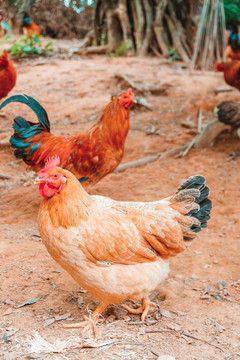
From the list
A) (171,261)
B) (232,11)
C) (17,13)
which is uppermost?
(17,13)

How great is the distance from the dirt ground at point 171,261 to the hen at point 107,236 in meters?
0.33

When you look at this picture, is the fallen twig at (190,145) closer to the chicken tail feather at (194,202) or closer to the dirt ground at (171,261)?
the dirt ground at (171,261)

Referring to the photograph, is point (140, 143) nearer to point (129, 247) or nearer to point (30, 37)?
point (129, 247)

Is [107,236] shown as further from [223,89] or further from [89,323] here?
[223,89]

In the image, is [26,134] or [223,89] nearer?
[26,134]

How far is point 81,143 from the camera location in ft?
16.3

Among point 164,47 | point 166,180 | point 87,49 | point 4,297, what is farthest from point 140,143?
point 87,49

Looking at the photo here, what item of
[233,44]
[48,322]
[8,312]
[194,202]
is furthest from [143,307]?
[233,44]

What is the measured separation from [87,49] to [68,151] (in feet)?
31.7

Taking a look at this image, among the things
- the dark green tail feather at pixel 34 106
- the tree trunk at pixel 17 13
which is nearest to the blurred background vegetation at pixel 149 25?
the tree trunk at pixel 17 13

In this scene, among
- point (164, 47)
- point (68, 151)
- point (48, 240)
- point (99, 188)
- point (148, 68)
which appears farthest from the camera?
point (164, 47)

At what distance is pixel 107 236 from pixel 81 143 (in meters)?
2.33

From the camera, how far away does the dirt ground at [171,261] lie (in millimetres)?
2738

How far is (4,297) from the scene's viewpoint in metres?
3.37
